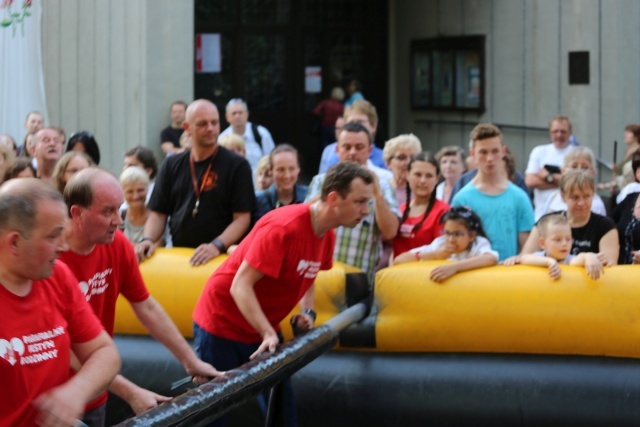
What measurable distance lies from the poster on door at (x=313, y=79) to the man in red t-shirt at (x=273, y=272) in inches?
425

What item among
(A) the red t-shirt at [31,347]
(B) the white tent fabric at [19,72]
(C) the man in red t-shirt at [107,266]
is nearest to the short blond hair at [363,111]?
(B) the white tent fabric at [19,72]

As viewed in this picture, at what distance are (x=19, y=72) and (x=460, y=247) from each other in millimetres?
7041

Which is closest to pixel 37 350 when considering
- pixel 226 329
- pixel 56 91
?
pixel 226 329

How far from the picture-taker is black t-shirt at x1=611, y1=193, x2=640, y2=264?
263 inches

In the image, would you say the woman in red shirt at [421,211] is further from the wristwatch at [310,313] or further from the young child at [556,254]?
the wristwatch at [310,313]

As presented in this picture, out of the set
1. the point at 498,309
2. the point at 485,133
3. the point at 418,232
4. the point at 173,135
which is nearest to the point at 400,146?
the point at 485,133

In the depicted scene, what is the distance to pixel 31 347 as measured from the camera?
3.51 m

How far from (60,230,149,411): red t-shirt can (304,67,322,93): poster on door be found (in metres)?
11.7

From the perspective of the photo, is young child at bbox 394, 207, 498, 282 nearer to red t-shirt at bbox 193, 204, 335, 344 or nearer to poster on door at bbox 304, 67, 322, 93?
red t-shirt at bbox 193, 204, 335, 344

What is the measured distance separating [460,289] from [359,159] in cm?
111

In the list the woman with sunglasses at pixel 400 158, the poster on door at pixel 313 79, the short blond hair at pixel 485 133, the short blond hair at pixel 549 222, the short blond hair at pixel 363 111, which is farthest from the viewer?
the poster on door at pixel 313 79

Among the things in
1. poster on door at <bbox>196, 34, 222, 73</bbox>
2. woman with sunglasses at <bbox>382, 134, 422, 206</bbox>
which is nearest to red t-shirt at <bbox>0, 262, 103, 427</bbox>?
woman with sunglasses at <bbox>382, 134, 422, 206</bbox>

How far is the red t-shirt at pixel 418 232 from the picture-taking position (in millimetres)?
6945

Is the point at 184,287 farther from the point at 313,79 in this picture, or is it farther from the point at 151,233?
the point at 313,79
